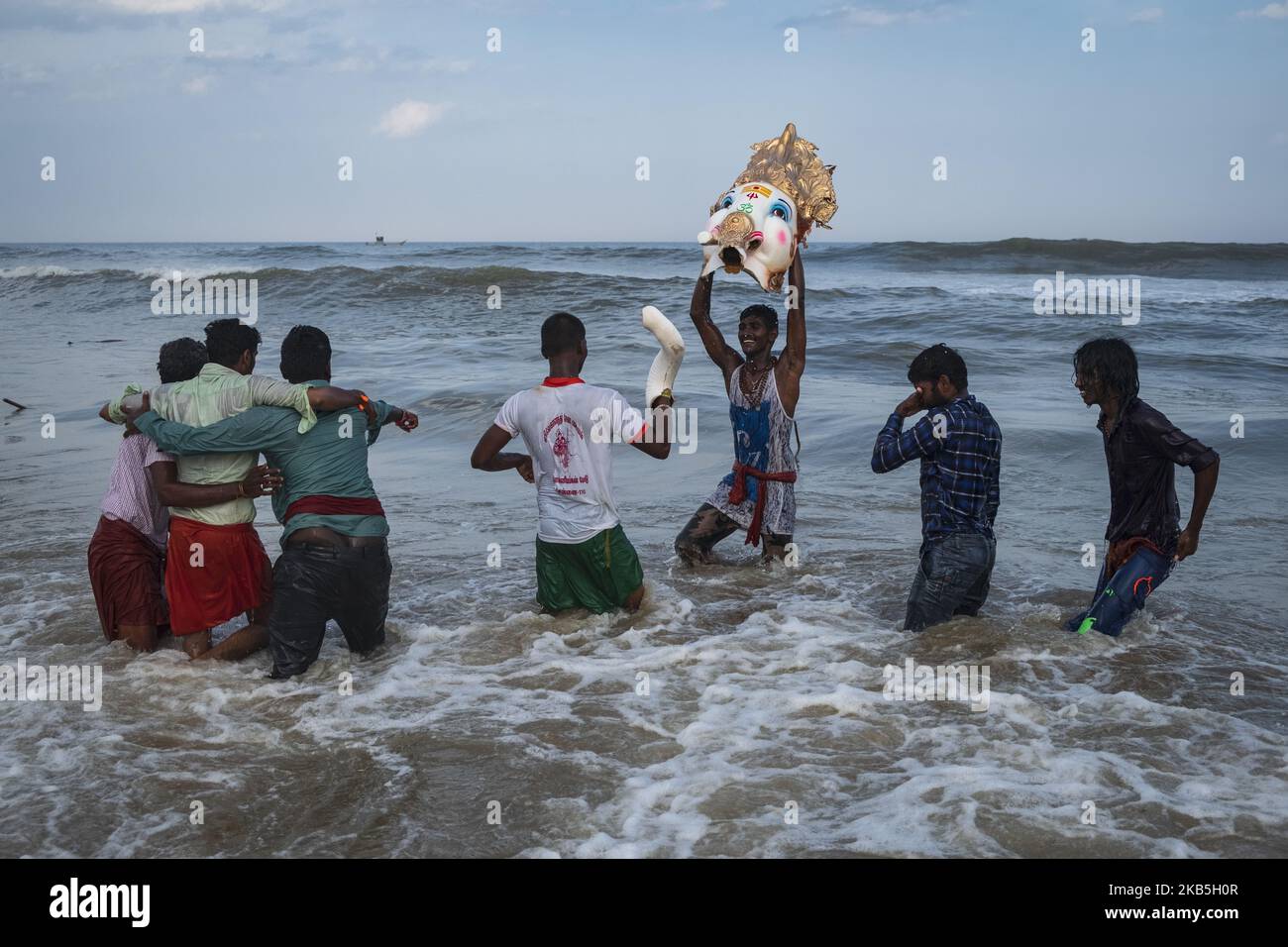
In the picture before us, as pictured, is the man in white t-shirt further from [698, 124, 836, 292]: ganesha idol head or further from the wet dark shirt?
the wet dark shirt

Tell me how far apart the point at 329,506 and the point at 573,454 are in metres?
1.15

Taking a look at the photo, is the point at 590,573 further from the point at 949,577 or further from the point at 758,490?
the point at 949,577

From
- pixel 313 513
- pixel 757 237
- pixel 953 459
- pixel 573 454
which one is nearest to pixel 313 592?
pixel 313 513

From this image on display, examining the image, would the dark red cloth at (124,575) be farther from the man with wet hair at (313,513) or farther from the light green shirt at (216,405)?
the man with wet hair at (313,513)

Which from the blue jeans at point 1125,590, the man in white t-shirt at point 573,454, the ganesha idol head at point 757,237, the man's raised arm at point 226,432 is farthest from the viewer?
the ganesha idol head at point 757,237

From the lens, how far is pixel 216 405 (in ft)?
16.1

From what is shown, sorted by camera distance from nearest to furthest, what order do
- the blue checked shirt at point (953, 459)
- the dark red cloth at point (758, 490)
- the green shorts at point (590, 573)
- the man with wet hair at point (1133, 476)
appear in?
the man with wet hair at point (1133, 476), the blue checked shirt at point (953, 459), the green shorts at point (590, 573), the dark red cloth at point (758, 490)

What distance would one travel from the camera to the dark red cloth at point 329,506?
16.5ft

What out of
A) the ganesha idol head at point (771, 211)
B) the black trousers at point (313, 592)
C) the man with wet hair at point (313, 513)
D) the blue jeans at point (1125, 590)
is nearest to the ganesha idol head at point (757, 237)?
the ganesha idol head at point (771, 211)

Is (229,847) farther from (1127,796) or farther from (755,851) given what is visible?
(1127,796)

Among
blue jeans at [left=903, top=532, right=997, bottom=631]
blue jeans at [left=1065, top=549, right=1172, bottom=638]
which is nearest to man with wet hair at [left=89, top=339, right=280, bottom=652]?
blue jeans at [left=903, top=532, right=997, bottom=631]

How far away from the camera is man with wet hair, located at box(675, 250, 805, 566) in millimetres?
6457

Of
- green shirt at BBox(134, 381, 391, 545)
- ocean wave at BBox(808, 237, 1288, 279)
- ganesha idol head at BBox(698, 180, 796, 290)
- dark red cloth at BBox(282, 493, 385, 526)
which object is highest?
ocean wave at BBox(808, 237, 1288, 279)

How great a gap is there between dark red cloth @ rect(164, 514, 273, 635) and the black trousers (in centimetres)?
19
